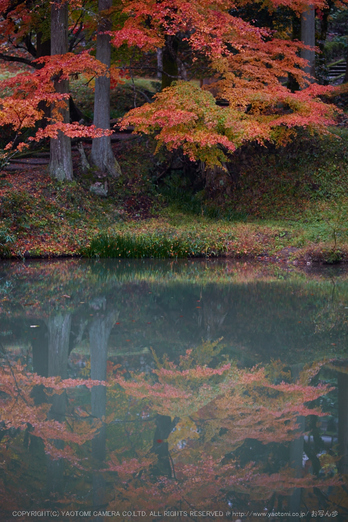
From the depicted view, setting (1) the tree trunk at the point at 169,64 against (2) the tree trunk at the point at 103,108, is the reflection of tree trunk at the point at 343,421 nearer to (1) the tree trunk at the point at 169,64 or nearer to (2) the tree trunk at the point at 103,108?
(2) the tree trunk at the point at 103,108

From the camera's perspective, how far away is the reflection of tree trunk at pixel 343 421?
2801 mm

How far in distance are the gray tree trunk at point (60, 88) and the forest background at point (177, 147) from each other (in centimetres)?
3

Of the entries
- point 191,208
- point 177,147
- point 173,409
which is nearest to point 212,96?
point 177,147

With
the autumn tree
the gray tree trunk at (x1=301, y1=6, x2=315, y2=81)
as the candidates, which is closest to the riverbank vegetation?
the autumn tree

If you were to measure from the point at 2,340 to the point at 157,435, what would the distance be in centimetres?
248

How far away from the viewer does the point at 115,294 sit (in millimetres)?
7043

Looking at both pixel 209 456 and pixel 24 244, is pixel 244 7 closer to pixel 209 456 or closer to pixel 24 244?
pixel 24 244

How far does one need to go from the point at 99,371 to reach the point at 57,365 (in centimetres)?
43

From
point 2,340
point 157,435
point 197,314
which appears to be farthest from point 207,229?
point 157,435

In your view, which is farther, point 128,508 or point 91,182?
point 91,182

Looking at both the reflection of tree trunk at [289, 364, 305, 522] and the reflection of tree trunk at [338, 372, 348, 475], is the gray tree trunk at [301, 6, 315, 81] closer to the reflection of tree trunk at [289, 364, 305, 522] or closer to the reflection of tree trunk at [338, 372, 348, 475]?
the reflection of tree trunk at [338, 372, 348, 475]

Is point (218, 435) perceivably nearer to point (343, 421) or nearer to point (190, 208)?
point (343, 421)

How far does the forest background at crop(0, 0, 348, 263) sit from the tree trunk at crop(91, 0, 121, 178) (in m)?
0.03

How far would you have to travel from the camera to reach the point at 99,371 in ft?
13.6
